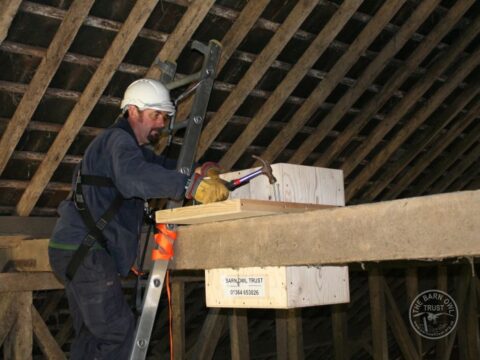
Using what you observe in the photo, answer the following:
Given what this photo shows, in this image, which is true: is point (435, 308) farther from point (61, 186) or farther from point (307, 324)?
point (61, 186)

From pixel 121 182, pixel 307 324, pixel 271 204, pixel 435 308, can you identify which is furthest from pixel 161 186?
pixel 435 308

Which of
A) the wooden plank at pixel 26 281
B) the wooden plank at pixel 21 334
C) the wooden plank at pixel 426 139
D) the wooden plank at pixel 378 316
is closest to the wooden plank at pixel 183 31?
the wooden plank at pixel 26 281

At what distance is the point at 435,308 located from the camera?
304 inches

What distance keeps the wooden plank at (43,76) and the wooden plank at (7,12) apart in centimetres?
28

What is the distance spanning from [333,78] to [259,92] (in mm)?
547

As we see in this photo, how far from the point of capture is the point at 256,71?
14.1 ft

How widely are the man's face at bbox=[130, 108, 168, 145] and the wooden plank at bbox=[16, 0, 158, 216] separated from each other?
67 cm

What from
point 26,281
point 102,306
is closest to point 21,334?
point 26,281

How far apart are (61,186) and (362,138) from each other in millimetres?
2499

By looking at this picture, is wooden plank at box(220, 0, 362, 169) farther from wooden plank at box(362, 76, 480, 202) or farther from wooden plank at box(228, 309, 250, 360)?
wooden plank at box(362, 76, 480, 202)

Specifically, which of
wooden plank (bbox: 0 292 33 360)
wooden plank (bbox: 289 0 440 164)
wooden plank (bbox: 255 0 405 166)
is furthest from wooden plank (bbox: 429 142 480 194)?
wooden plank (bbox: 0 292 33 360)

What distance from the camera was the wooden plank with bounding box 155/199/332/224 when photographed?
2.49 m

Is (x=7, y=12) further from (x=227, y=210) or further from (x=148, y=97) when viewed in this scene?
(x=227, y=210)

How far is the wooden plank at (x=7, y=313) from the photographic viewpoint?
4.00 metres
